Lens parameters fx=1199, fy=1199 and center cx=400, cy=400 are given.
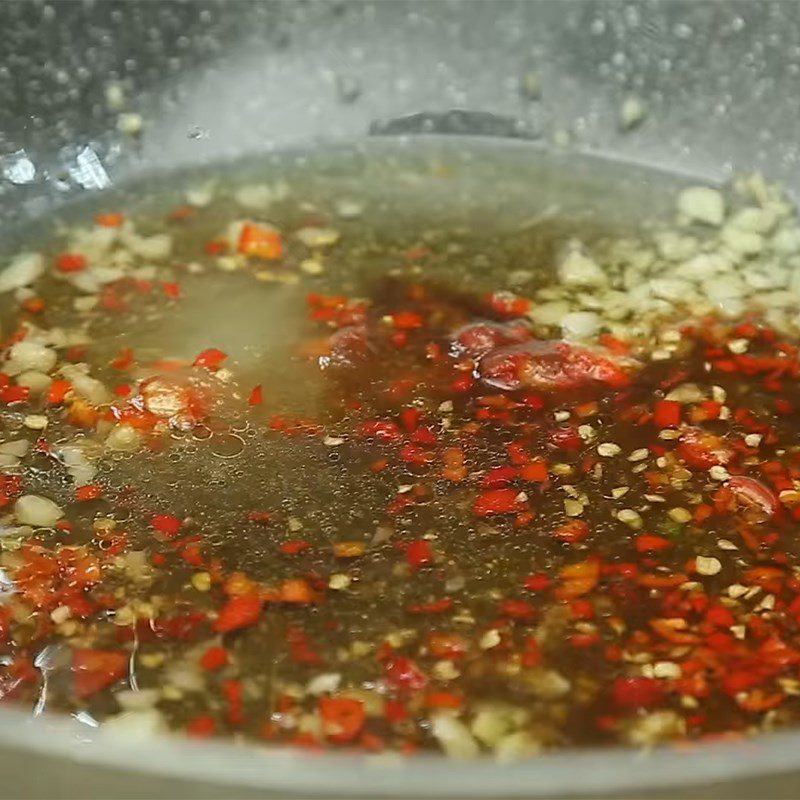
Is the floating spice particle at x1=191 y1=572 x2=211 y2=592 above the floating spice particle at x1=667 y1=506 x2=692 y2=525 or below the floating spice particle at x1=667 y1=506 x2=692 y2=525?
above

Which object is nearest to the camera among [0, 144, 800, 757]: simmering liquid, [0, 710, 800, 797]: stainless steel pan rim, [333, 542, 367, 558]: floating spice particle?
[0, 710, 800, 797]: stainless steel pan rim

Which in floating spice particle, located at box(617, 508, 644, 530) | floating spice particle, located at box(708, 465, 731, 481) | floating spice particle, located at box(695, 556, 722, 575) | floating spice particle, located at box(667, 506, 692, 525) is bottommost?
floating spice particle, located at box(695, 556, 722, 575)

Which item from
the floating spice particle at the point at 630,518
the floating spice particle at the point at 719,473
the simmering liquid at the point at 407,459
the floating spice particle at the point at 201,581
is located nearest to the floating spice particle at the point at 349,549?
the simmering liquid at the point at 407,459

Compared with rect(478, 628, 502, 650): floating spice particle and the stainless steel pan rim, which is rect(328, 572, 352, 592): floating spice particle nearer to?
rect(478, 628, 502, 650): floating spice particle

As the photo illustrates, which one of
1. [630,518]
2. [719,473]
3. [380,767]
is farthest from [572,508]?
[380,767]

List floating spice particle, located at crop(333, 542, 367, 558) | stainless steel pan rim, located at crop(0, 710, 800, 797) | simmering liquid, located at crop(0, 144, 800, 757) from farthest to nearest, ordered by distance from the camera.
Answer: floating spice particle, located at crop(333, 542, 367, 558) → simmering liquid, located at crop(0, 144, 800, 757) → stainless steel pan rim, located at crop(0, 710, 800, 797)

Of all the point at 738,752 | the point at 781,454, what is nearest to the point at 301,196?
the point at 781,454

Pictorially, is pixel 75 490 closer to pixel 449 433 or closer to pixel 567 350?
pixel 449 433

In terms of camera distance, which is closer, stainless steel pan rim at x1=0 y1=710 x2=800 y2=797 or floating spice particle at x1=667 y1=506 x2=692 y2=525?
stainless steel pan rim at x1=0 y1=710 x2=800 y2=797

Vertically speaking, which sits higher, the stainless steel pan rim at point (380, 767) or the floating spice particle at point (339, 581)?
the stainless steel pan rim at point (380, 767)

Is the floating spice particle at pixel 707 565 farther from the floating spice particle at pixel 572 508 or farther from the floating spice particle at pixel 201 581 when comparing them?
the floating spice particle at pixel 201 581

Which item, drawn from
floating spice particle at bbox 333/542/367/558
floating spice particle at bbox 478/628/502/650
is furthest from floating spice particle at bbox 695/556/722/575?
floating spice particle at bbox 333/542/367/558
